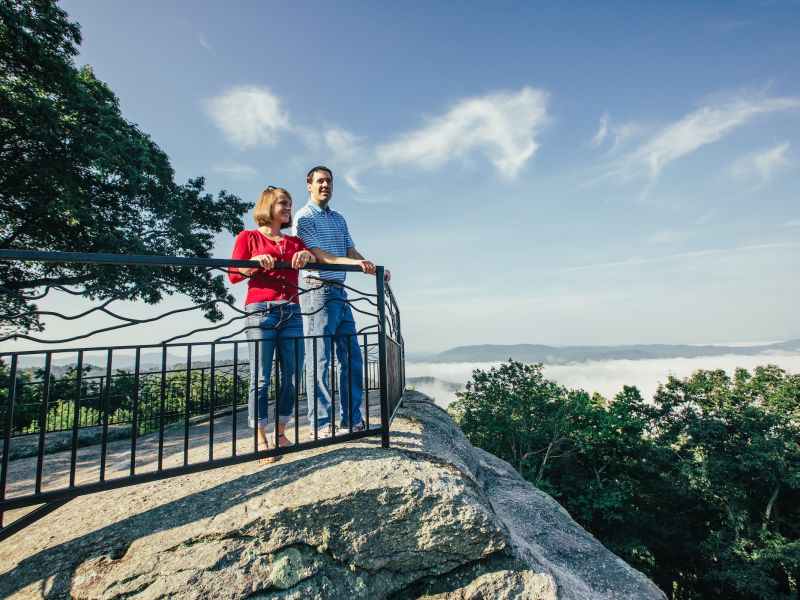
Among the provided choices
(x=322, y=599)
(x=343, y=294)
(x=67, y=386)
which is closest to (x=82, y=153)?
(x=67, y=386)

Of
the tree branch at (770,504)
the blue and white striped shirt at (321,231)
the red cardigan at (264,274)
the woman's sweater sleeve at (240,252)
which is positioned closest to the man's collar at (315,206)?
the blue and white striped shirt at (321,231)

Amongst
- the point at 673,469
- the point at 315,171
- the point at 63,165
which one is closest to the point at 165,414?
the point at 315,171

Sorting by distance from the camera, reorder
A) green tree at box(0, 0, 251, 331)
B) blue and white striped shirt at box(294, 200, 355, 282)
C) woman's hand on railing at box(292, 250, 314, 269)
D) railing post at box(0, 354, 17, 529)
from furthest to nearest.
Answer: green tree at box(0, 0, 251, 331) < blue and white striped shirt at box(294, 200, 355, 282) < woman's hand on railing at box(292, 250, 314, 269) < railing post at box(0, 354, 17, 529)

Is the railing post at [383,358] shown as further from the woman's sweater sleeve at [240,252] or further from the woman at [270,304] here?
the woman's sweater sleeve at [240,252]

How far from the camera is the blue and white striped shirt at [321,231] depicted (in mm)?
3777

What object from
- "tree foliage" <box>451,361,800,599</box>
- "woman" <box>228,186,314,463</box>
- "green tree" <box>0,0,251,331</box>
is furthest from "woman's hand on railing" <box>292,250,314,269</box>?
"tree foliage" <box>451,361,800,599</box>

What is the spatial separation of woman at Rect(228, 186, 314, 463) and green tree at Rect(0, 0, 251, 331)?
710cm

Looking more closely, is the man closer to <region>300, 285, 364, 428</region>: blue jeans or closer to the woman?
<region>300, 285, 364, 428</region>: blue jeans

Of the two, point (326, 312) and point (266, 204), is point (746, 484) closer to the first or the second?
point (326, 312)

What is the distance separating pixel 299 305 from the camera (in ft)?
11.5

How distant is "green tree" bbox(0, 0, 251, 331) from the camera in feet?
30.9

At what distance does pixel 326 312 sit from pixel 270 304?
54 centimetres

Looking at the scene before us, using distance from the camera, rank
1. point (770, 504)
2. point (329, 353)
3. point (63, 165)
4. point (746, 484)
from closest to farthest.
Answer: point (329, 353) < point (63, 165) < point (770, 504) < point (746, 484)

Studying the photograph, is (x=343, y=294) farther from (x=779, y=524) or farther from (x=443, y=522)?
(x=779, y=524)
